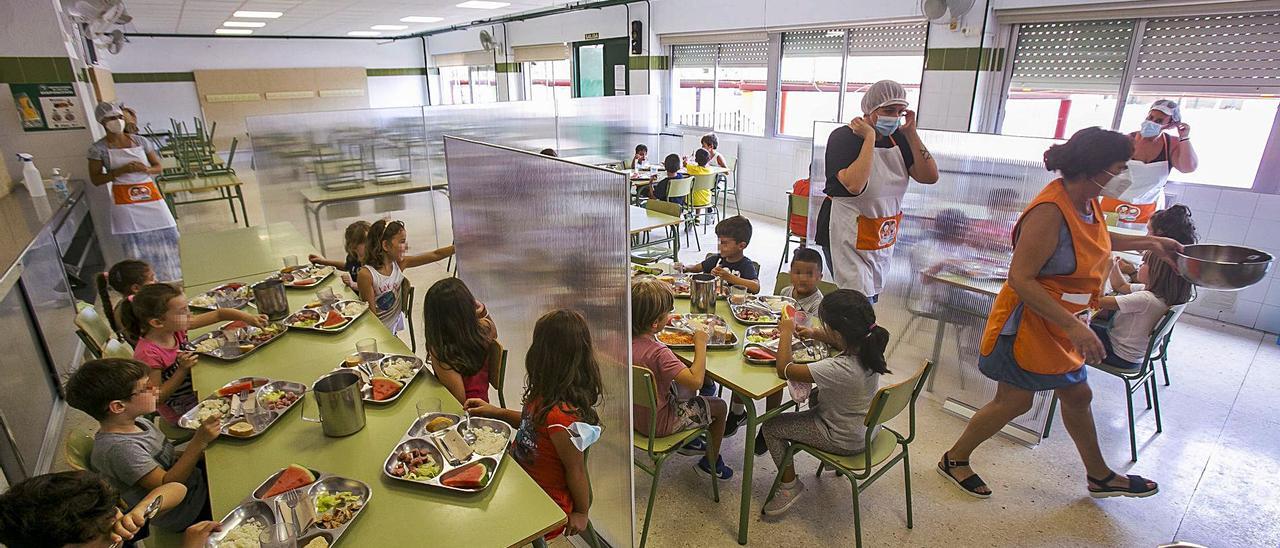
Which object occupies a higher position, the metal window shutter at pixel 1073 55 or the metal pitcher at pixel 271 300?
the metal window shutter at pixel 1073 55

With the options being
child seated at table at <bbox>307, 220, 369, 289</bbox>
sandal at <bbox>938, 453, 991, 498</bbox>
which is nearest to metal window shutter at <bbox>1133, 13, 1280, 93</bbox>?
sandal at <bbox>938, 453, 991, 498</bbox>

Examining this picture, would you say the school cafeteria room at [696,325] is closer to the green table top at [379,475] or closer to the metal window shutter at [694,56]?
the green table top at [379,475]

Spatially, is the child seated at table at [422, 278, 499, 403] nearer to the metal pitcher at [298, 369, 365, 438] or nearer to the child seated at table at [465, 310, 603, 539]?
the metal pitcher at [298, 369, 365, 438]

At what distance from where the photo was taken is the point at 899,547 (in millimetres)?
2367

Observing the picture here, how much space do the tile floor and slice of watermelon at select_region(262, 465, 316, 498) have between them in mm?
1354

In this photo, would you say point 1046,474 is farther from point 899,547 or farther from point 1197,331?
point 1197,331

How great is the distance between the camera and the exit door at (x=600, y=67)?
905cm

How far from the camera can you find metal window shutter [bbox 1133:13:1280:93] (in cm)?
404

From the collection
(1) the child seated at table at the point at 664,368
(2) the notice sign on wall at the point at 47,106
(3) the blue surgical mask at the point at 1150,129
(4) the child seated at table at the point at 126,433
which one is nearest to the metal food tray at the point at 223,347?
(4) the child seated at table at the point at 126,433

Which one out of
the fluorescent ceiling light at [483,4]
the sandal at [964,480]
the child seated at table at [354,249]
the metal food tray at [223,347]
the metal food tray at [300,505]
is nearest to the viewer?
the metal food tray at [300,505]

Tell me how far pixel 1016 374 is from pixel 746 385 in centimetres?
115

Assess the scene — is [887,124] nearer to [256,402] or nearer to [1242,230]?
[256,402]

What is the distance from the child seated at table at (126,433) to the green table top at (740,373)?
1621 millimetres

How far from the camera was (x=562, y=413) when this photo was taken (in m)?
1.72
